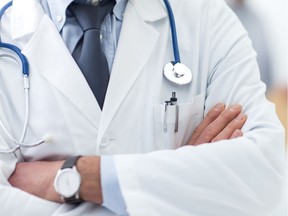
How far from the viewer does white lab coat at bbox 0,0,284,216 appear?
90 cm

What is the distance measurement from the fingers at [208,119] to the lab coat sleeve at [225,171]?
3 centimetres

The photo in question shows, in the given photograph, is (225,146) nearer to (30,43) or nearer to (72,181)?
(72,181)

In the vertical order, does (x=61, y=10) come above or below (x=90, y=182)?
above

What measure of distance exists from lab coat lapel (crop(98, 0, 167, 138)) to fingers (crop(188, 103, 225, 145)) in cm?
19

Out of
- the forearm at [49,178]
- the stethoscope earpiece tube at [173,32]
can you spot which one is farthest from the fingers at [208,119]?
the forearm at [49,178]

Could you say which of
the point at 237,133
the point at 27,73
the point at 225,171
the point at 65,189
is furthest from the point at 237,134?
the point at 27,73

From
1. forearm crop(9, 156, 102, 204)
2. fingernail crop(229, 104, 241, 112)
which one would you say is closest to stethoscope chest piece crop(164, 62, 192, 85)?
fingernail crop(229, 104, 241, 112)

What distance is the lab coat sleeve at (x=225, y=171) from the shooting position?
2.87 ft

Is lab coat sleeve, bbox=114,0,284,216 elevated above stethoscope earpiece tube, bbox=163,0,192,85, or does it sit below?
below

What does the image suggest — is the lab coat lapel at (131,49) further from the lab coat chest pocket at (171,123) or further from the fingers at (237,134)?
the fingers at (237,134)

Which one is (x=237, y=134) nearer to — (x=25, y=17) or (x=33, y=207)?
(x=33, y=207)

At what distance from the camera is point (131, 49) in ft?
3.60

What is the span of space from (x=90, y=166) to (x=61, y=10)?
422 mm

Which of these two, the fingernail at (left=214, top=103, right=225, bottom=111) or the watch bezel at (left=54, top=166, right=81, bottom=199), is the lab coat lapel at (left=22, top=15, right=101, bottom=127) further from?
the fingernail at (left=214, top=103, right=225, bottom=111)
